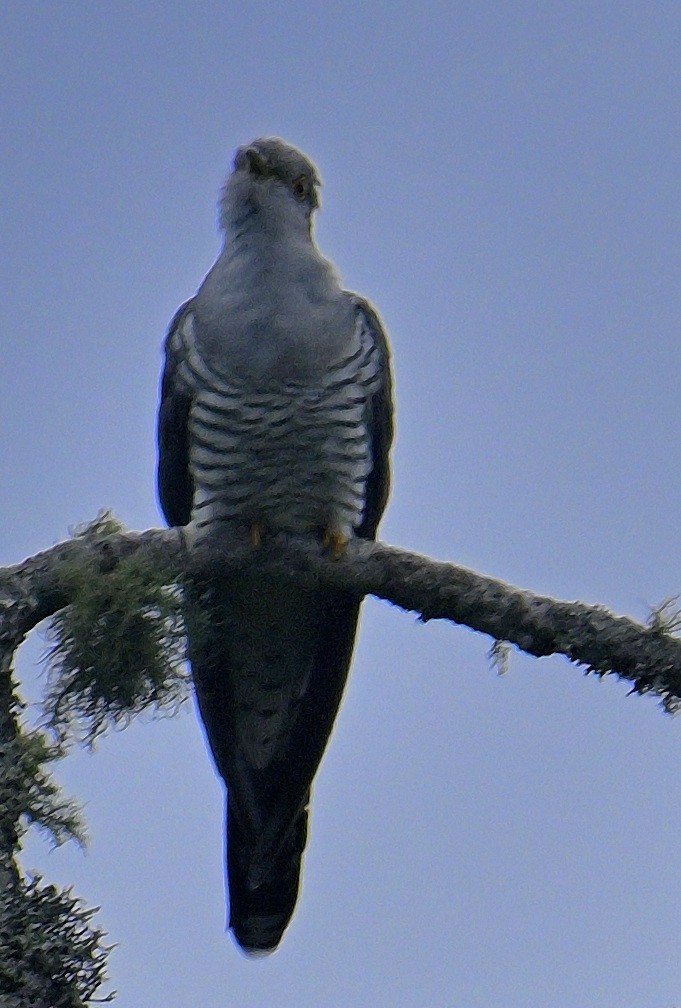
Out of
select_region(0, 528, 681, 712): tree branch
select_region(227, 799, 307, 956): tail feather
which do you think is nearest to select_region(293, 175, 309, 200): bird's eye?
select_region(0, 528, 681, 712): tree branch

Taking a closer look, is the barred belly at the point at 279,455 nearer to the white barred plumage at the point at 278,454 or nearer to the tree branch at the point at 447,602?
the white barred plumage at the point at 278,454

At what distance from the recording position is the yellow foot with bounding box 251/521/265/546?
3465 mm

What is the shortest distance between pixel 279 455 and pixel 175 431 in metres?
0.42

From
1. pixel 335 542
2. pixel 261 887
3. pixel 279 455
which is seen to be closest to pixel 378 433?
pixel 279 455

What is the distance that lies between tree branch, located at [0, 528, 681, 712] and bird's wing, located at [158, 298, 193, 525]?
861mm

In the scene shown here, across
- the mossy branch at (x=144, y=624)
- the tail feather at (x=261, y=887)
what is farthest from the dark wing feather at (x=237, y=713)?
the mossy branch at (x=144, y=624)

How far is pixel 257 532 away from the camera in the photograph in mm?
3494

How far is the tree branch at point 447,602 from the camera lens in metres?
2.52

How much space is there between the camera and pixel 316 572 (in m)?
3.35

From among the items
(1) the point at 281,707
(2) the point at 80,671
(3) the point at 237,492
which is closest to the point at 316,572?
(3) the point at 237,492

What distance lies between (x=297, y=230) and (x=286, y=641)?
1.24m

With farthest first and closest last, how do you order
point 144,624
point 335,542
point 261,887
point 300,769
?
point 300,769 < point 261,887 < point 335,542 < point 144,624

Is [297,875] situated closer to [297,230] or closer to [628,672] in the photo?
[628,672]

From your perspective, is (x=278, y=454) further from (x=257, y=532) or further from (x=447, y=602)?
(x=447, y=602)
